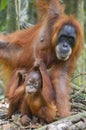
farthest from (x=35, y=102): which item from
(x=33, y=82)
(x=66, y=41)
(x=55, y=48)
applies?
(x=66, y=41)

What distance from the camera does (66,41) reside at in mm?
4684

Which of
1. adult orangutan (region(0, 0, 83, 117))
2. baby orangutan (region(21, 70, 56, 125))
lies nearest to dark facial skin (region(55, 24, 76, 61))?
adult orangutan (region(0, 0, 83, 117))

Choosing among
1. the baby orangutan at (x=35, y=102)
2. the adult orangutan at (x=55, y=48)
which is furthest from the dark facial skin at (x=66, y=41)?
the baby orangutan at (x=35, y=102)

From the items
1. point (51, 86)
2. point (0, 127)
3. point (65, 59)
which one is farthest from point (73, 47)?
point (0, 127)

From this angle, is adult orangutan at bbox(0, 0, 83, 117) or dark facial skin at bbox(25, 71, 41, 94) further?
adult orangutan at bbox(0, 0, 83, 117)

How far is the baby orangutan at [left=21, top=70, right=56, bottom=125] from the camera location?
4410 mm

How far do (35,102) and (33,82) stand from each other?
20 centimetres

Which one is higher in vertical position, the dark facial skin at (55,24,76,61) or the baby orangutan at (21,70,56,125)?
the dark facial skin at (55,24,76,61)

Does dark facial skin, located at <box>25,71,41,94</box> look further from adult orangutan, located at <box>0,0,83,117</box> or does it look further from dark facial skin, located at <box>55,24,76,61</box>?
dark facial skin, located at <box>55,24,76,61</box>

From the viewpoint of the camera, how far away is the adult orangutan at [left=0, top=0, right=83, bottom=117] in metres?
4.62

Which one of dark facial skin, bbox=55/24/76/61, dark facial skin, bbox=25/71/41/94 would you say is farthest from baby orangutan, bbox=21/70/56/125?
dark facial skin, bbox=55/24/76/61

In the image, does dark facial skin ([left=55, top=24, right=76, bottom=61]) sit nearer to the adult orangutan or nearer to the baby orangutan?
the adult orangutan

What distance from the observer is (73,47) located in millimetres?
4766

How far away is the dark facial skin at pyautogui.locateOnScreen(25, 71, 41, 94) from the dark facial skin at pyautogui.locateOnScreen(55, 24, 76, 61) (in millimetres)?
A: 322
